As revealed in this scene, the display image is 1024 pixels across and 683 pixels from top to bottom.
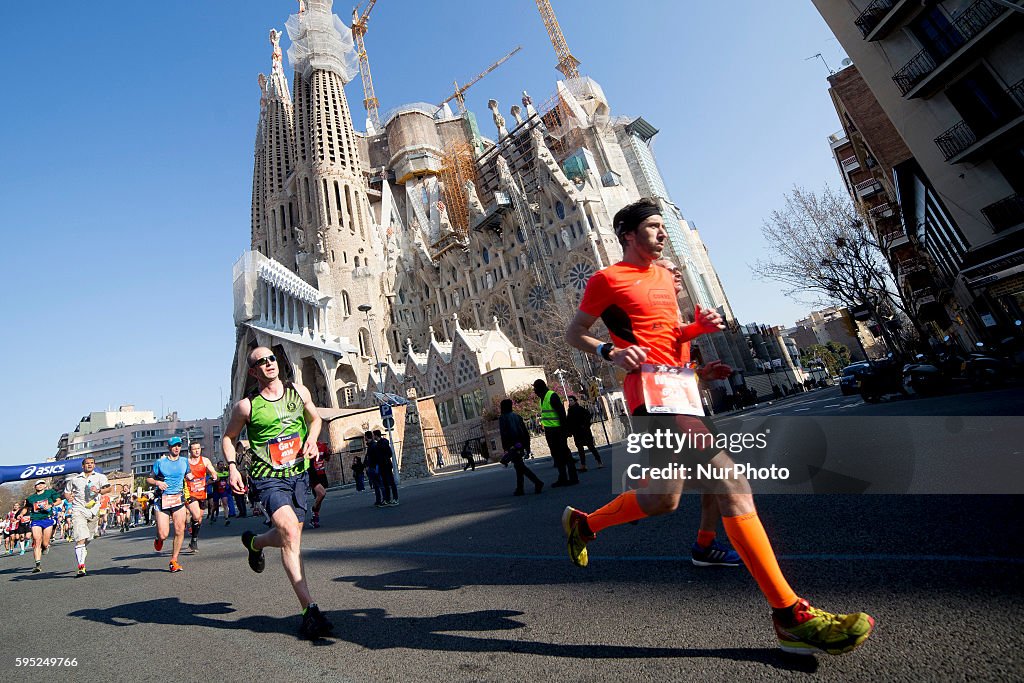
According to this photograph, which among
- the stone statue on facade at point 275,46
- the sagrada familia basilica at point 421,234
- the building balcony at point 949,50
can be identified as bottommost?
the building balcony at point 949,50

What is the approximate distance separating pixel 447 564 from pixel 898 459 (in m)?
4.61

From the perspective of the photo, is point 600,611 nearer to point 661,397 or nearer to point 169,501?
point 661,397

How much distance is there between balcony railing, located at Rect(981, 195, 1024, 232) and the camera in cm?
1400

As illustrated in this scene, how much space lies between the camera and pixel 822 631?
163cm

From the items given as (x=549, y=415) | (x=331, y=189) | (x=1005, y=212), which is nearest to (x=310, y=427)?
(x=549, y=415)

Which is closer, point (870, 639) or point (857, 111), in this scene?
point (870, 639)

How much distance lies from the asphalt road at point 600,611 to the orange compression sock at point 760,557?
0.65 feet

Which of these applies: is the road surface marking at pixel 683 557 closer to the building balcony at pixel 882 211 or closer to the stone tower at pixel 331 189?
the building balcony at pixel 882 211

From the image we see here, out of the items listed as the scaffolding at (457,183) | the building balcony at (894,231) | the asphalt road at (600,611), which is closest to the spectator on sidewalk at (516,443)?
the asphalt road at (600,611)

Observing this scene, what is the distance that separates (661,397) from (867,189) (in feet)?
124

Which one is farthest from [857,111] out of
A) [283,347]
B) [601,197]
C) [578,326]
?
[283,347]

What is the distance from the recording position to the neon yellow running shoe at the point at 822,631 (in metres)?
1.57

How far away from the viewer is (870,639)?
1.75 m

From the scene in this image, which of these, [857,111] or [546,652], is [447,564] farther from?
[857,111]
